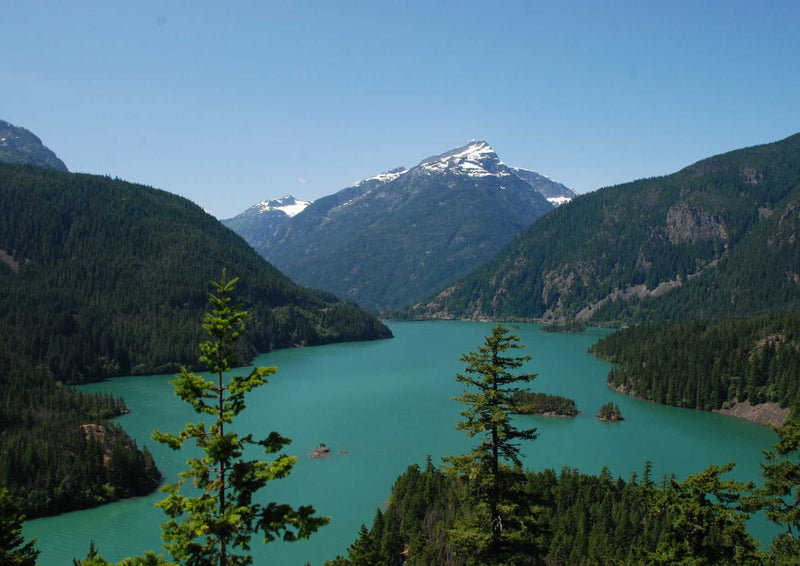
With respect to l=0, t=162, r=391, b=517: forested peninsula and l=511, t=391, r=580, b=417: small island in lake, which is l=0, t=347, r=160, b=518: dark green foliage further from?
l=511, t=391, r=580, b=417: small island in lake

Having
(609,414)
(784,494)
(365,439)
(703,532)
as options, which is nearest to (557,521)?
(784,494)

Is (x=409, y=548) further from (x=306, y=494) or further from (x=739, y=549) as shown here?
(x=739, y=549)

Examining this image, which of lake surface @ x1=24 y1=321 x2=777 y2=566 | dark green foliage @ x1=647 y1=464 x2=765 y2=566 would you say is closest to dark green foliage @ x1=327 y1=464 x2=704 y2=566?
lake surface @ x1=24 y1=321 x2=777 y2=566

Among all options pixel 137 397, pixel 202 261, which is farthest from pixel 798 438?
pixel 202 261

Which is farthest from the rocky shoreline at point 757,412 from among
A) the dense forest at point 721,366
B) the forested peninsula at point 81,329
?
the forested peninsula at point 81,329

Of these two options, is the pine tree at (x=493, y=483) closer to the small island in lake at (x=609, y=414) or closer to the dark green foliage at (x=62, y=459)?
the dark green foliage at (x=62, y=459)

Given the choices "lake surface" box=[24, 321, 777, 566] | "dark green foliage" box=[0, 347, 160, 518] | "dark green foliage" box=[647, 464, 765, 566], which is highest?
"dark green foliage" box=[647, 464, 765, 566]

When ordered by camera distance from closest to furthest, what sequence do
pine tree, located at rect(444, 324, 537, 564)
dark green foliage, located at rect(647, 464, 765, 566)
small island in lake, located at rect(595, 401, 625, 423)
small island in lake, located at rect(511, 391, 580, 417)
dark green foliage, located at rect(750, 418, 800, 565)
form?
pine tree, located at rect(444, 324, 537, 564) < dark green foliage, located at rect(647, 464, 765, 566) < dark green foliage, located at rect(750, 418, 800, 565) < small island in lake, located at rect(595, 401, 625, 423) < small island in lake, located at rect(511, 391, 580, 417)
